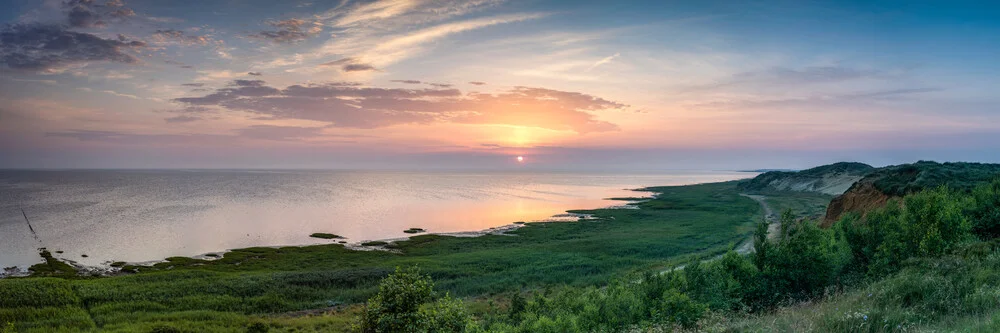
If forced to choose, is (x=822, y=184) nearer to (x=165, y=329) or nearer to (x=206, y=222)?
(x=206, y=222)

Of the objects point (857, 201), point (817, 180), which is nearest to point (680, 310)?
point (857, 201)

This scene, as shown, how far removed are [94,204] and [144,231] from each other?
5541cm

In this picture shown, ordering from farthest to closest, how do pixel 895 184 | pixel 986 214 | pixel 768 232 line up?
pixel 895 184 → pixel 768 232 → pixel 986 214

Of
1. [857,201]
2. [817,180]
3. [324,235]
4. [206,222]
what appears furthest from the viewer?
[817,180]

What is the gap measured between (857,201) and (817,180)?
11520 centimetres

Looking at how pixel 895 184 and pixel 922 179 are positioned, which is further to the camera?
pixel 895 184

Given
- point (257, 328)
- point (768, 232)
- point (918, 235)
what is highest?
point (918, 235)

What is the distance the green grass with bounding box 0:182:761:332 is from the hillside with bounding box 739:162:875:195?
8496 centimetres

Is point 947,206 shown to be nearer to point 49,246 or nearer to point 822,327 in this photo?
point 822,327

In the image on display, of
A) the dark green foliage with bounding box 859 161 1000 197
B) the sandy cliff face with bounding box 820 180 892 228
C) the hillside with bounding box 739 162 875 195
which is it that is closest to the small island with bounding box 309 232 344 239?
the sandy cliff face with bounding box 820 180 892 228

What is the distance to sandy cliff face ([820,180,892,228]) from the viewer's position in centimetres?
5164

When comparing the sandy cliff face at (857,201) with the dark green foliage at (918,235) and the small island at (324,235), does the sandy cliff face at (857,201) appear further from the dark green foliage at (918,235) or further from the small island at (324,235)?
the small island at (324,235)

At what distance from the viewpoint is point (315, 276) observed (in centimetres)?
4225

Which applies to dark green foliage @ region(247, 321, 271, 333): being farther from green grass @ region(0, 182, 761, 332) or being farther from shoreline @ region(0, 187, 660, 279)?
shoreline @ region(0, 187, 660, 279)
